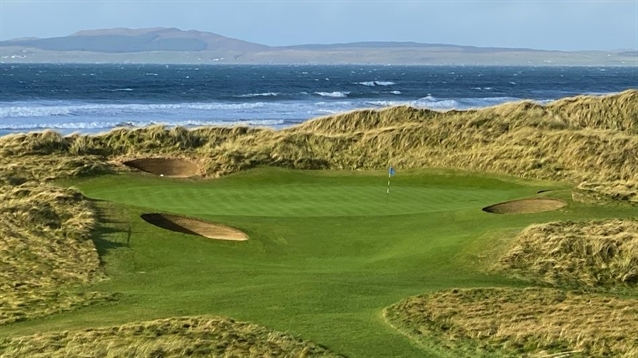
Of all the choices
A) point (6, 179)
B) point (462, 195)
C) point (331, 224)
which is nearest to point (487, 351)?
point (331, 224)

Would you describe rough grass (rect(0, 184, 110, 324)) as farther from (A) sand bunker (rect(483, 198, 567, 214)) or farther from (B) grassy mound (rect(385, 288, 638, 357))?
(A) sand bunker (rect(483, 198, 567, 214))

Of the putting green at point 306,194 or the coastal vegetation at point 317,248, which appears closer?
the coastal vegetation at point 317,248

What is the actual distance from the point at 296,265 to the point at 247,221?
11.0 ft

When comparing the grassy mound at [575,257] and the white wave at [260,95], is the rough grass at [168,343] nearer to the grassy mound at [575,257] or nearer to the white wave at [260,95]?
the grassy mound at [575,257]

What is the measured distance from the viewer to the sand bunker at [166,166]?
2648cm

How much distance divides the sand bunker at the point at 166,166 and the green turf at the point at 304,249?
176 centimetres

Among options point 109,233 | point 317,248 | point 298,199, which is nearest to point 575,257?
point 317,248

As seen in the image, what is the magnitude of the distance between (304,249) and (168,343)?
6.33 meters

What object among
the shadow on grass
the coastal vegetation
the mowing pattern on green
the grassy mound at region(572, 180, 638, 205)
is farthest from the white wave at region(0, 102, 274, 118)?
the grassy mound at region(572, 180, 638, 205)

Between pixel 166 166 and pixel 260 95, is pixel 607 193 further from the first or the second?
pixel 260 95

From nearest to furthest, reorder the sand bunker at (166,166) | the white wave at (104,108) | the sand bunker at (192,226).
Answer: the sand bunker at (192,226), the sand bunker at (166,166), the white wave at (104,108)

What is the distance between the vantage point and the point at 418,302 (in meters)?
11.7

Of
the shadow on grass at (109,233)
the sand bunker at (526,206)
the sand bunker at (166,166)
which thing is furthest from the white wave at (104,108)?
the sand bunker at (526,206)

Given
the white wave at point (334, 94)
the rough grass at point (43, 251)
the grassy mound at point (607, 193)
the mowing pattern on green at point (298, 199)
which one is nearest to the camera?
the rough grass at point (43, 251)
